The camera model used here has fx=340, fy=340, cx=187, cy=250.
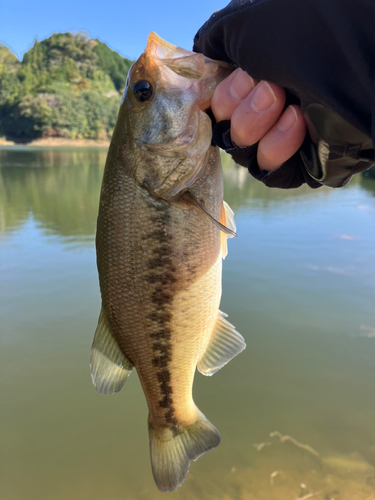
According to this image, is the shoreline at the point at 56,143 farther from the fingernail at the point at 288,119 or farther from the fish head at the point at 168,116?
the fingernail at the point at 288,119

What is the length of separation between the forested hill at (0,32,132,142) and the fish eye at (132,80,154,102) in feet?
223

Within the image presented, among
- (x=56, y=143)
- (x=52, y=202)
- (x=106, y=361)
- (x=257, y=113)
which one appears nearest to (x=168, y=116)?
(x=257, y=113)

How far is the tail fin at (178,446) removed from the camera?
1896 millimetres

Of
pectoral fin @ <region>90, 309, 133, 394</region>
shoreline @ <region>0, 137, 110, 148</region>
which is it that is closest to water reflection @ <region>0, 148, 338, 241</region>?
pectoral fin @ <region>90, 309, 133, 394</region>

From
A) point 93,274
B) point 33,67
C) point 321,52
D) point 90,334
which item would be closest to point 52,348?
point 90,334

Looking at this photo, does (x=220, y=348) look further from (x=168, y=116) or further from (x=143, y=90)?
(x=143, y=90)

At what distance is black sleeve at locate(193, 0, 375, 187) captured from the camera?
99 cm

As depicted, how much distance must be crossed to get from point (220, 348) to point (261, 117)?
131 cm

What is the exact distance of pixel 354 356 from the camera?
3883mm

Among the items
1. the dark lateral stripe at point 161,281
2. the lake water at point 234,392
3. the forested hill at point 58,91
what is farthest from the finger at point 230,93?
the forested hill at point 58,91

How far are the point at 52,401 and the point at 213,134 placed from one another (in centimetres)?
305

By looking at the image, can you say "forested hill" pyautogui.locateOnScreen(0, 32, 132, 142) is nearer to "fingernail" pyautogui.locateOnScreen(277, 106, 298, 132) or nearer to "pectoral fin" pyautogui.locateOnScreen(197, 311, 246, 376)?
"pectoral fin" pyautogui.locateOnScreen(197, 311, 246, 376)

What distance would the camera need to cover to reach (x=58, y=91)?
67.4 m

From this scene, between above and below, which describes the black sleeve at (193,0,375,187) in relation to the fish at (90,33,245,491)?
above
